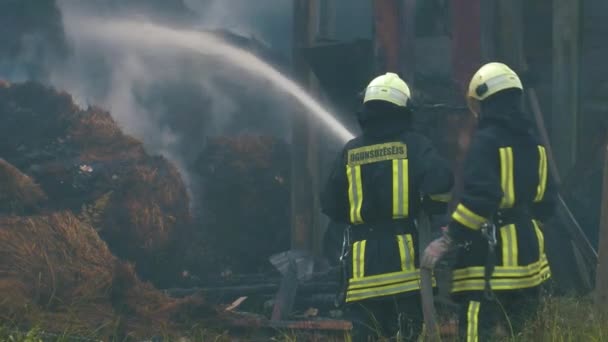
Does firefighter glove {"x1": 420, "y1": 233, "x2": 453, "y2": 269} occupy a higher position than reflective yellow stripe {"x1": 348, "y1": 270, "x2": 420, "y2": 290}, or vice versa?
firefighter glove {"x1": 420, "y1": 233, "x2": 453, "y2": 269}

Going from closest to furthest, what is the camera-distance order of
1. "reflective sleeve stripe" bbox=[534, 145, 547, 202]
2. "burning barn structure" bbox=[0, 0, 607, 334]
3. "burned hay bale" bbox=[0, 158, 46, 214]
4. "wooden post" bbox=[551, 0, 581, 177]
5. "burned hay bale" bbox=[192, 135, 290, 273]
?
"reflective sleeve stripe" bbox=[534, 145, 547, 202], "burning barn structure" bbox=[0, 0, 607, 334], "burned hay bale" bbox=[0, 158, 46, 214], "wooden post" bbox=[551, 0, 581, 177], "burned hay bale" bbox=[192, 135, 290, 273]

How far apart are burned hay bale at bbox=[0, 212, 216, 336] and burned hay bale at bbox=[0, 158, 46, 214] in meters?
0.50

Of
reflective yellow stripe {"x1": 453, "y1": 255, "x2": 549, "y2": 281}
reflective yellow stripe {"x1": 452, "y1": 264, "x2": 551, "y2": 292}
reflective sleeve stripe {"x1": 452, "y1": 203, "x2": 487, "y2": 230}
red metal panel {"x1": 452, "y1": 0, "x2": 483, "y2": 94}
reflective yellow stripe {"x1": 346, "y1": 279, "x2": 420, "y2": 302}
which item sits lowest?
reflective yellow stripe {"x1": 346, "y1": 279, "x2": 420, "y2": 302}

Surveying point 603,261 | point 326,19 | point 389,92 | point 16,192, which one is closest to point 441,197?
point 389,92

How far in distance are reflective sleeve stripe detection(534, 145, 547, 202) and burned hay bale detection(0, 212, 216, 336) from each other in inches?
109

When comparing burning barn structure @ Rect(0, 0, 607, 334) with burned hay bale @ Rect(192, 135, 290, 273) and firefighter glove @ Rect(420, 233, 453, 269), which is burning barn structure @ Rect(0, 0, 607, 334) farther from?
firefighter glove @ Rect(420, 233, 453, 269)

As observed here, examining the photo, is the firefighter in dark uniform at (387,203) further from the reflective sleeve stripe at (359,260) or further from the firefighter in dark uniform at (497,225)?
the firefighter in dark uniform at (497,225)

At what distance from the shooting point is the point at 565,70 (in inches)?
293

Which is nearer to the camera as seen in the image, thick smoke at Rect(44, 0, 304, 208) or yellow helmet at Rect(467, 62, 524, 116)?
yellow helmet at Rect(467, 62, 524, 116)

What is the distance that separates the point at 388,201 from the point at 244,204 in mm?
4603

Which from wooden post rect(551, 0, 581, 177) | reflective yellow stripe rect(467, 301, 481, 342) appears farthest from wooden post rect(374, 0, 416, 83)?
reflective yellow stripe rect(467, 301, 481, 342)

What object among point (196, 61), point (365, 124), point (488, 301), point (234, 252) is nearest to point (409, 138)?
point (365, 124)

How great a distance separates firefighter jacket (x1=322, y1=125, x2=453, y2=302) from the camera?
3998mm

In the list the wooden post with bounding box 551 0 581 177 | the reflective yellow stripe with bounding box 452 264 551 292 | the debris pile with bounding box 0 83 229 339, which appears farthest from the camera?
the wooden post with bounding box 551 0 581 177
